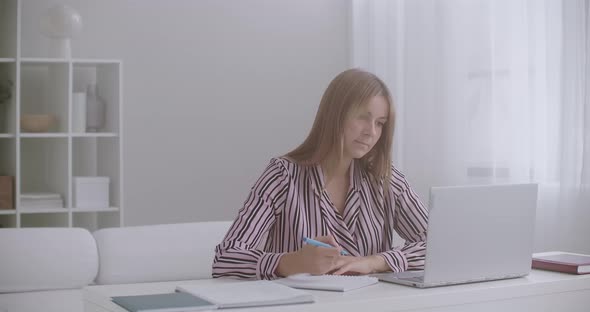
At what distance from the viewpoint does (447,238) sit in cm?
202

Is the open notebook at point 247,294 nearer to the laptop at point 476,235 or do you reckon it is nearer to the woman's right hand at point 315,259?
the woman's right hand at point 315,259

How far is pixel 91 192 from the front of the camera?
4.72 meters

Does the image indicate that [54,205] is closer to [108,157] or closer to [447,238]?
[108,157]

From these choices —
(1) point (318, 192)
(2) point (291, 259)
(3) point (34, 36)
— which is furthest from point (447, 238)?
(3) point (34, 36)

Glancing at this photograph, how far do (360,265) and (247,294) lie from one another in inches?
20.1

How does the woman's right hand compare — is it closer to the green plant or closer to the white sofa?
the white sofa

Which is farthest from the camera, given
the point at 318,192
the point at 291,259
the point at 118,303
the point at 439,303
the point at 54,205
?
the point at 54,205

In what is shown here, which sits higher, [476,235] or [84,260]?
[476,235]

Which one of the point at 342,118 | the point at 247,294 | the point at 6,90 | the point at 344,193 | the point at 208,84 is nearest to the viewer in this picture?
the point at 247,294

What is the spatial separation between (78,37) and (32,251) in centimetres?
275

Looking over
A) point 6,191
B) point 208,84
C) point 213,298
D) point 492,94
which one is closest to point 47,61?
point 6,191

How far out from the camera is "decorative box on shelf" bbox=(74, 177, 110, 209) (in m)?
4.68

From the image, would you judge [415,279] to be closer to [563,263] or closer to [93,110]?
[563,263]

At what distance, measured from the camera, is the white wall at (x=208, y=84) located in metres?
5.31
